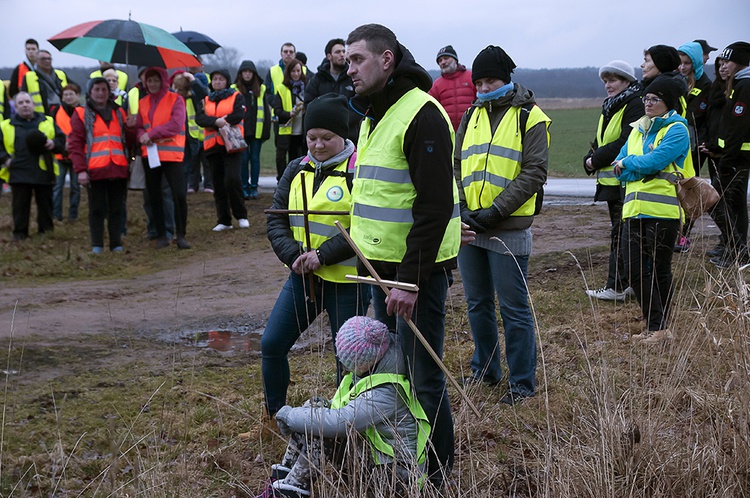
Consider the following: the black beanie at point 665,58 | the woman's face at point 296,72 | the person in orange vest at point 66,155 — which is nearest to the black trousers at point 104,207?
the person in orange vest at point 66,155

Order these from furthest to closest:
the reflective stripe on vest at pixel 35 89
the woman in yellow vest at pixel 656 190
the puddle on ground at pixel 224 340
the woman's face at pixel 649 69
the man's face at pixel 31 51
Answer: the man's face at pixel 31 51
the reflective stripe on vest at pixel 35 89
the puddle on ground at pixel 224 340
the woman's face at pixel 649 69
the woman in yellow vest at pixel 656 190

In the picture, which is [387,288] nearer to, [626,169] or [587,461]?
[587,461]

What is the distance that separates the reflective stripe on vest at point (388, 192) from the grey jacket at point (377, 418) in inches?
18.8

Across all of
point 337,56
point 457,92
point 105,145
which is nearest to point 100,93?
point 105,145

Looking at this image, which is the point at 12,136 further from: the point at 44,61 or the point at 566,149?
the point at 566,149

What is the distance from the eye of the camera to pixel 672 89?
5.79 metres

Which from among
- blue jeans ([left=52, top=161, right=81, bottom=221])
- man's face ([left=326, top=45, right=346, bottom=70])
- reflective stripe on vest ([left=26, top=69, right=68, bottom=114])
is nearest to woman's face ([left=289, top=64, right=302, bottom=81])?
man's face ([left=326, top=45, right=346, bottom=70])

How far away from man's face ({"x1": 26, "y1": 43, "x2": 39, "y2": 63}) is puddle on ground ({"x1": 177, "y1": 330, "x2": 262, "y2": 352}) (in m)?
8.42

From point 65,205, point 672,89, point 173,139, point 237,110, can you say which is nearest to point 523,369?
point 672,89

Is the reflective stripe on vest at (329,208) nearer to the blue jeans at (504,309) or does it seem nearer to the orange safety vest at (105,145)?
the blue jeans at (504,309)

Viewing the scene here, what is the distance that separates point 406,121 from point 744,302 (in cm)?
177

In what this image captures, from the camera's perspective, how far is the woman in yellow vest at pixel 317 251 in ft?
14.2

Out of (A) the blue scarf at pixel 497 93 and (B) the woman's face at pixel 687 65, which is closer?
(A) the blue scarf at pixel 497 93

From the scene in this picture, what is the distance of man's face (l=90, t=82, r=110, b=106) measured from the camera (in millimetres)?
9883
